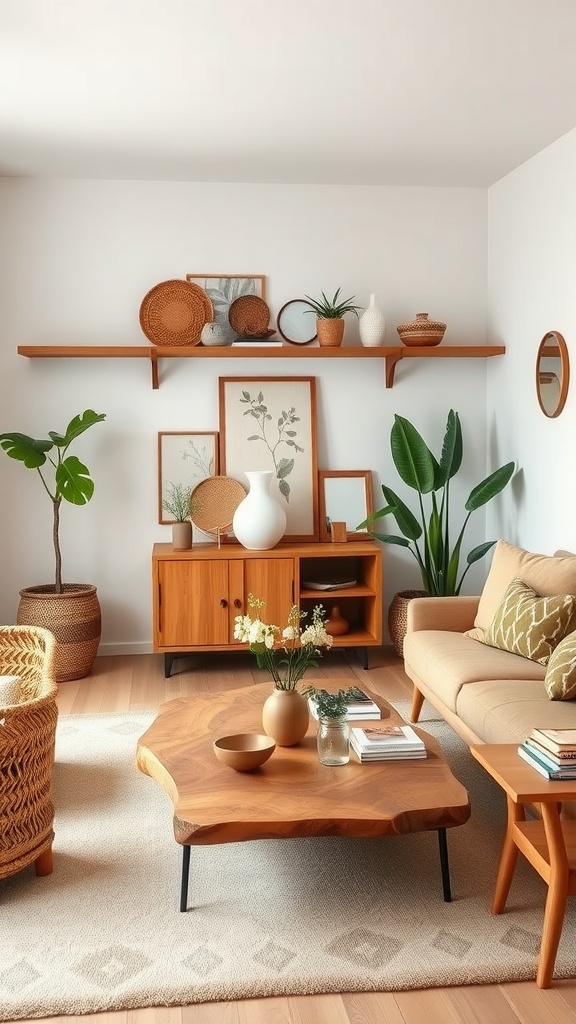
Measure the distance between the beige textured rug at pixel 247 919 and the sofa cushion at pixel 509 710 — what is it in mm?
341

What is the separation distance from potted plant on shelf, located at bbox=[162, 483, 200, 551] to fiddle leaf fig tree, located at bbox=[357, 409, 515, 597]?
96 cm

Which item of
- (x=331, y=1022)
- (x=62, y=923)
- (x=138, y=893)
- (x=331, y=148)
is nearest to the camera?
(x=331, y=1022)

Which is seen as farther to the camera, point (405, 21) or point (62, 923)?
point (405, 21)

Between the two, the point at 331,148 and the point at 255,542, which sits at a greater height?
the point at 331,148

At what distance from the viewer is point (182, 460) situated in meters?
5.18

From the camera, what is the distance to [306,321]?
5.18 meters

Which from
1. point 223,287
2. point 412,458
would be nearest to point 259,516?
point 412,458

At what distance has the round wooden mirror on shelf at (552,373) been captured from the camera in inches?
169

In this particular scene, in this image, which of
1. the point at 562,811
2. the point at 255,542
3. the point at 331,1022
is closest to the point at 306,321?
the point at 255,542

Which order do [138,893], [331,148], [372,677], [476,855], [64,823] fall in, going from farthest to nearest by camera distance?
[372,677] < [331,148] < [64,823] < [476,855] < [138,893]

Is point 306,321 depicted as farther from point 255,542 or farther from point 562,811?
point 562,811

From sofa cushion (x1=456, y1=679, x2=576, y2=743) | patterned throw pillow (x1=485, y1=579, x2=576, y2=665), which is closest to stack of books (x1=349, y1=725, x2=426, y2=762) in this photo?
sofa cushion (x1=456, y1=679, x2=576, y2=743)

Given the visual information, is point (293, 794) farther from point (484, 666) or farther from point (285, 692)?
point (484, 666)

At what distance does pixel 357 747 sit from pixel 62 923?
3.12ft
